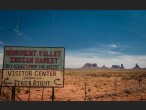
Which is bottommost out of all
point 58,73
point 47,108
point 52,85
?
point 47,108

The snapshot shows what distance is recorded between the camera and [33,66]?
15242mm

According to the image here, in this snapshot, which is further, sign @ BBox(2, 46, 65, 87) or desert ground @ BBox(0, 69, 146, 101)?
desert ground @ BBox(0, 69, 146, 101)

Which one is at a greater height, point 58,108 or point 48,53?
point 48,53

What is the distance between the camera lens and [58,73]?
15047mm

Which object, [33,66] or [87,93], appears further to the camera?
[87,93]

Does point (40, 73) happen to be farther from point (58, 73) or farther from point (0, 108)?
point (0, 108)

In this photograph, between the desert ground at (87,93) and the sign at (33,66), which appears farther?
the desert ground at (87,93)

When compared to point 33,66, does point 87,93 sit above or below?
below

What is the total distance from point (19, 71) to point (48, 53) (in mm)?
2603

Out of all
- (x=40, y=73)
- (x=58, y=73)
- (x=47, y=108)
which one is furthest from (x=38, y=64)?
(x=47, y=108)

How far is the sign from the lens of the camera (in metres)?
14.9

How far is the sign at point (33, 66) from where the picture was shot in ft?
49.0

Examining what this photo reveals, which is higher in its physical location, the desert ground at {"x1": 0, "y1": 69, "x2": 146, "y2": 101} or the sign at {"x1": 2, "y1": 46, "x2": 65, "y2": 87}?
the sign at {"x1": 2, "y1": 46, "x2": 65, "y2": 87}

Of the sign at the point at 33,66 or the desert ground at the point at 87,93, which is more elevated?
the sign at the point at 33,66
